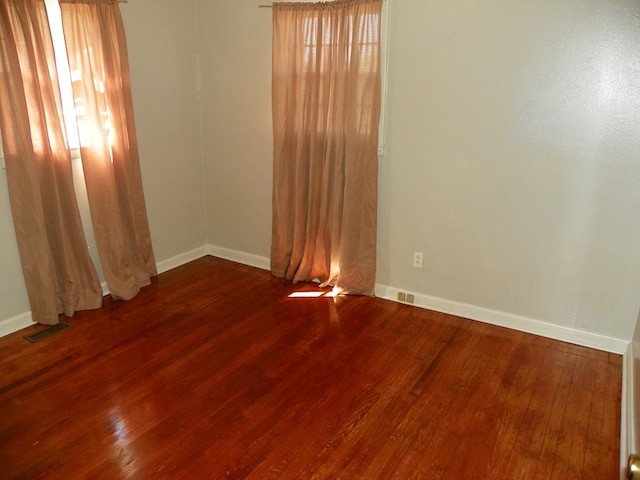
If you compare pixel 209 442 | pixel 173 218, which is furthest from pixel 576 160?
pixel 173 218

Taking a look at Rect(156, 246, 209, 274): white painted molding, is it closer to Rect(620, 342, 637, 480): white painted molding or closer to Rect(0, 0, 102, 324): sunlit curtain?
Rect(0, 0, 102, 324): sunlit curtain

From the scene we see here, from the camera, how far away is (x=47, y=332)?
298 cm

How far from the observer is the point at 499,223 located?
3.02 meters

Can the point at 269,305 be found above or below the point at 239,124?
below

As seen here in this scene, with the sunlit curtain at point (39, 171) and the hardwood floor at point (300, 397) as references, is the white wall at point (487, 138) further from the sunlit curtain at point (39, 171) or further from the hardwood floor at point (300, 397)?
the hardwood floor at point (300, 397)

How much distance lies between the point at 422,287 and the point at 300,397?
1.40m

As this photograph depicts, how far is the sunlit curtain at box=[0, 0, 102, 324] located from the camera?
2680 millimetres

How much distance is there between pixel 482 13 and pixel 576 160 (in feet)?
3.38

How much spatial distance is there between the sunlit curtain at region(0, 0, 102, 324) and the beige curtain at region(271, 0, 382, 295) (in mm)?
1462

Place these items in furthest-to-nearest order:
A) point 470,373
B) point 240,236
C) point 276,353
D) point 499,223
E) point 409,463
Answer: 1. point 240,236
2. point 499,223
3. point 276,353
4. point 470,373
5. point 409,463

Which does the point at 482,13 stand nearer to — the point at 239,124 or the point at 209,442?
the point at 239,124

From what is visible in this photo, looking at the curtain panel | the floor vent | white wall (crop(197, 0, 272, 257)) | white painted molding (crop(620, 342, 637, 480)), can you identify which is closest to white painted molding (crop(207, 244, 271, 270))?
white wall (crop(197, 0, 272, 257))

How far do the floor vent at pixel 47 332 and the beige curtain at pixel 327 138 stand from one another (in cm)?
165

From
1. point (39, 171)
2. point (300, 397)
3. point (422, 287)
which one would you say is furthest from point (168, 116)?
point (300, 397)
